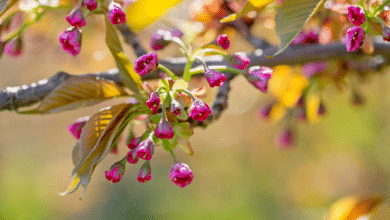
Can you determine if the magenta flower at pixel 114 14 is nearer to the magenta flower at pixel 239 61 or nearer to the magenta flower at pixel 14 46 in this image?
the magenta flower at pixel 239 61

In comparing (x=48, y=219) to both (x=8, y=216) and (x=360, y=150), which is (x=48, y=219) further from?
(x=360, y=150)

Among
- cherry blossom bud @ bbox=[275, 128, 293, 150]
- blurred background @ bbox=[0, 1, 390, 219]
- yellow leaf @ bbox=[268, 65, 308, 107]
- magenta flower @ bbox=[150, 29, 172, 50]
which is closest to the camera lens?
magenta flower @ bbox=[150, 29, 172, 50]

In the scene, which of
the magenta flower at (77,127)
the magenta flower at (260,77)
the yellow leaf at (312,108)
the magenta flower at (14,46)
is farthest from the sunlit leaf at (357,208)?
the magenta flower at (14,46)

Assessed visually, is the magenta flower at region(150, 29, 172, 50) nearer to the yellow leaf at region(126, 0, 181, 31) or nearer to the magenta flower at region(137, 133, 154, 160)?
the yellow leaf at region(126, 0, 181, 31)

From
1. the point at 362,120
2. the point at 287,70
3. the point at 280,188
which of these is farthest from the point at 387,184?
the point at 287,70

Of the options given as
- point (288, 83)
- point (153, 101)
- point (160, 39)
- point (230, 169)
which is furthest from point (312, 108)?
point (230, 169)

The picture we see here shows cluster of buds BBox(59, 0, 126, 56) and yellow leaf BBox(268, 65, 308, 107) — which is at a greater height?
cluster of buds BBox(59, 0, 126, 56)

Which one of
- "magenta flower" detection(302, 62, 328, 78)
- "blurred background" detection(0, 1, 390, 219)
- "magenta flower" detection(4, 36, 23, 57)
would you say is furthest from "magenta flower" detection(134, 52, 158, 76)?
"blurred background" detection(0, 1, 390, 219)
